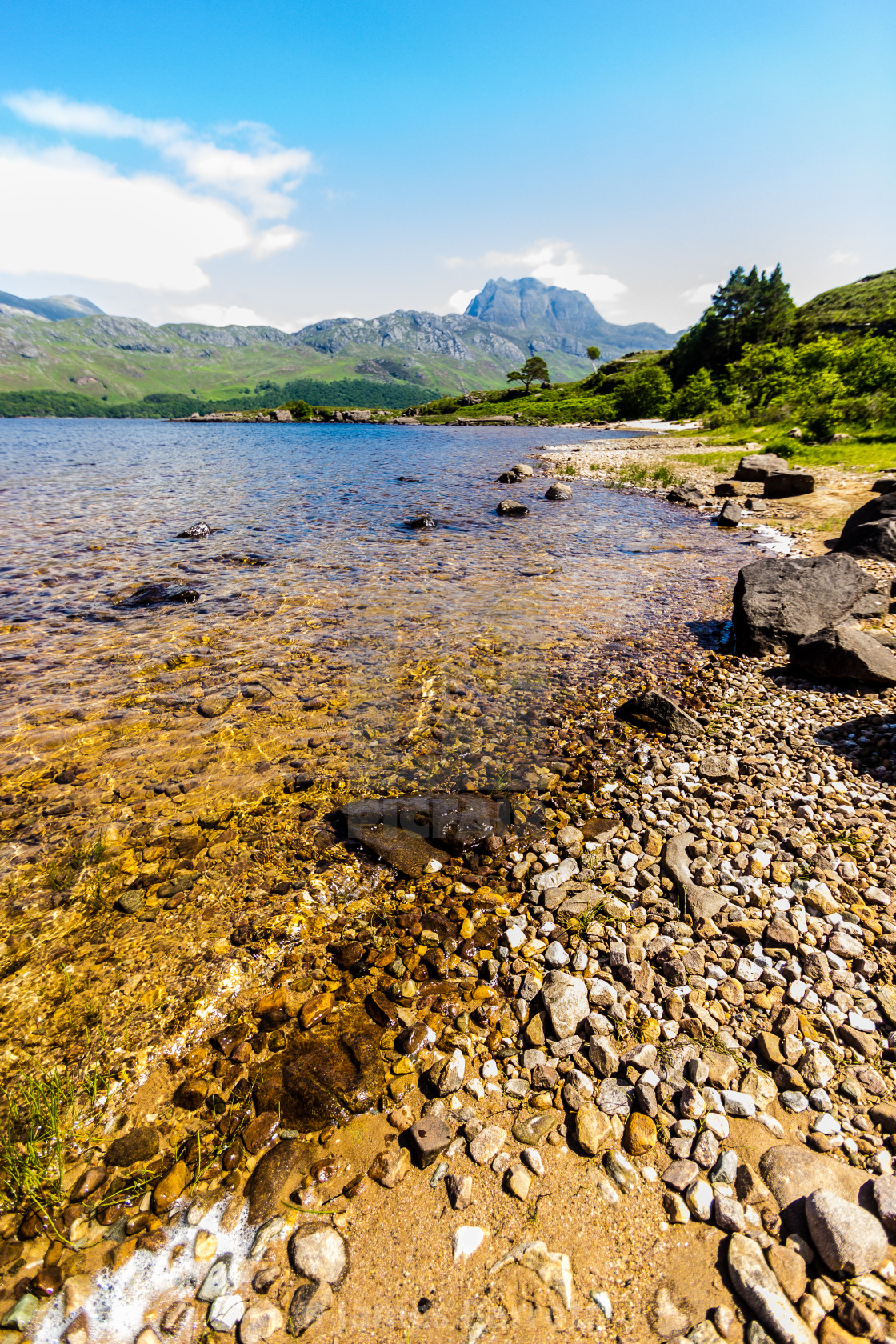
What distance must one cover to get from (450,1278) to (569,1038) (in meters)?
1.86

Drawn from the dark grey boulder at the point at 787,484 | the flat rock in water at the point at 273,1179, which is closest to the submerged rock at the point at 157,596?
the flat rock in water at the point at 273,1179

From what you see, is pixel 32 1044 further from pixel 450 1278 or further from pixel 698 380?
pixel 698 380

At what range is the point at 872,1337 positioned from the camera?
9.55 feet

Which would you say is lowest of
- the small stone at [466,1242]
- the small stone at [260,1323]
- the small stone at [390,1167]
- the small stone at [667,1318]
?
the small stone at [390,1167]

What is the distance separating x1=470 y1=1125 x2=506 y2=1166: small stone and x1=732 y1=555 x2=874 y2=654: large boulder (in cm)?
1174

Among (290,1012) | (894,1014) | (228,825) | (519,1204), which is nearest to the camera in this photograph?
(519,1204)

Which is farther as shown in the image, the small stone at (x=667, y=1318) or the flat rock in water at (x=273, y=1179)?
the flat rock in water at (x=273, y=1179)

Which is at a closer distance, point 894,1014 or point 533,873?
point 894,1014

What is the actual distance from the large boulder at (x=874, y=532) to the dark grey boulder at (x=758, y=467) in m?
15.3

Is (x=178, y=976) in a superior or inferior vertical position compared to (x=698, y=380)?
inferior

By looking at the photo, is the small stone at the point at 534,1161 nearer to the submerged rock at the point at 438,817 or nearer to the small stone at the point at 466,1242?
the small stone at the point at 466,1242

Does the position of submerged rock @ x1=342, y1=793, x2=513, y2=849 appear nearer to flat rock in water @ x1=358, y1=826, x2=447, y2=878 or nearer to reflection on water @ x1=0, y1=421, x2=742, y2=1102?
flat rock in water @ x1=358, y1=826, x2=447, y2=878

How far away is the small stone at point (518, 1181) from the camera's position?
3777mm

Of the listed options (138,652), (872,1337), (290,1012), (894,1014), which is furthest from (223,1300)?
(138,652)
